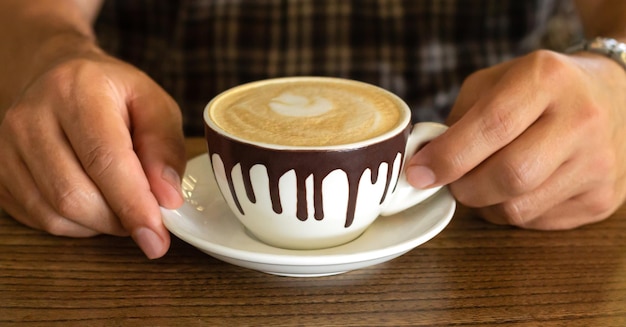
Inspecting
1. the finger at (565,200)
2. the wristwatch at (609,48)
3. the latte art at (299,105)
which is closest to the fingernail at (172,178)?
the latte art at (299,105)

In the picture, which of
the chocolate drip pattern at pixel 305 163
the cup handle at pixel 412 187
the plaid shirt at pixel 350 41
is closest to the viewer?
the chocolate drip pattern at pixel 305 163

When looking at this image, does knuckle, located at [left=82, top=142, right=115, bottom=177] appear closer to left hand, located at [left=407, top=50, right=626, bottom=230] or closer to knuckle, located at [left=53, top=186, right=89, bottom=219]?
knuckle, located at [left=53, top=186, right=89, bottom=219]

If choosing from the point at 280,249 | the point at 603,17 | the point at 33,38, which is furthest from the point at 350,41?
the point at 280,249

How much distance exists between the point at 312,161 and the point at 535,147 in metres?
0.23

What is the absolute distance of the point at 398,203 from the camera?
62cm

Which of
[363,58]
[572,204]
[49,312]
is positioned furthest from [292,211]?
[363,58]

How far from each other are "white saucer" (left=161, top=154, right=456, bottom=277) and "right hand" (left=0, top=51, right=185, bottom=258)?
31 mm

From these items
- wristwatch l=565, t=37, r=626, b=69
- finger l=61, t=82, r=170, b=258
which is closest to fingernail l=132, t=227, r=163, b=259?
finger l=61, t=82, r=170, b=258

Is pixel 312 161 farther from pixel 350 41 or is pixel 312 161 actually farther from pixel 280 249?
pixel 350 41

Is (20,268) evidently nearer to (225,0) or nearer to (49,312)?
(49,312)

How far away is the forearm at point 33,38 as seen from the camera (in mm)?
778

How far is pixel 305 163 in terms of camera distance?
51 centimetres

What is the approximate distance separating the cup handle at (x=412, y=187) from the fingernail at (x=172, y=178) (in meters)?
0.19

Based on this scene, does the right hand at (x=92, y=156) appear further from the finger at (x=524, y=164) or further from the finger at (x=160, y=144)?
the finger at (x=524, y=164)
